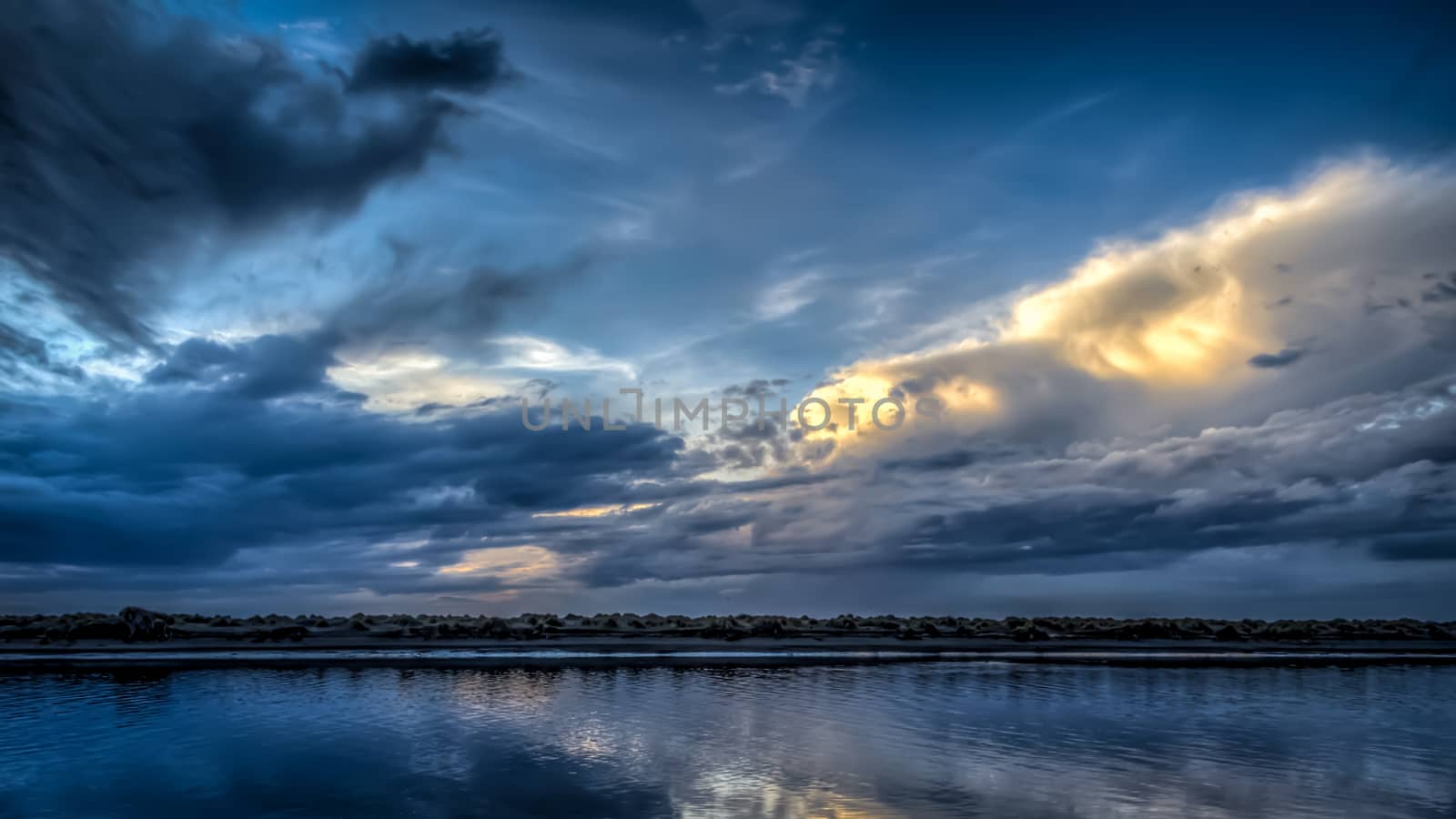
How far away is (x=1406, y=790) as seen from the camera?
16.6 m

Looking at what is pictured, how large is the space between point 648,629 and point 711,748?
4992cm

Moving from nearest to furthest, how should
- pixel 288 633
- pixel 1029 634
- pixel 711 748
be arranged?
pixel 711 748, pixel 288 633, pixel 1029 634

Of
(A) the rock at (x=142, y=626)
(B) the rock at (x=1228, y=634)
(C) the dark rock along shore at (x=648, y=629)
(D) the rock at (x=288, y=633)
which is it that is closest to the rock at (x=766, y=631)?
(C) the dark rock along shore at (x=648, y=629)

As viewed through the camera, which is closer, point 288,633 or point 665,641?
point 288,633

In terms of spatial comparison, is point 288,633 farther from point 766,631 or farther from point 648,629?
point 766,631

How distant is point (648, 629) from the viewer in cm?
6825

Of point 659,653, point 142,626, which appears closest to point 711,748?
point 659,653

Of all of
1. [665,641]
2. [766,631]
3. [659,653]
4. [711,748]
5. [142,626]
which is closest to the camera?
[711,748]

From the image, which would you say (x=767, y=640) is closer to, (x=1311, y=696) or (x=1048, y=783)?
(x=1311, y=696)

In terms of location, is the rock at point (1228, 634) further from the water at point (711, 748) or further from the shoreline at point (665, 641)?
the water at point (711, 748)

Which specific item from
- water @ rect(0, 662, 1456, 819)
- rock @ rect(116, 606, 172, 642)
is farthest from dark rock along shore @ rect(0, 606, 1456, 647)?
water @ rect(0, 662, 1456, 819)

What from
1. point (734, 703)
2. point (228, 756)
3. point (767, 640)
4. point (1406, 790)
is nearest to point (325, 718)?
point (228, 756)

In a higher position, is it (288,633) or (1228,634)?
(288,633)

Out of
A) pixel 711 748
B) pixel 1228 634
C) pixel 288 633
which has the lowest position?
pixel 1228 634
